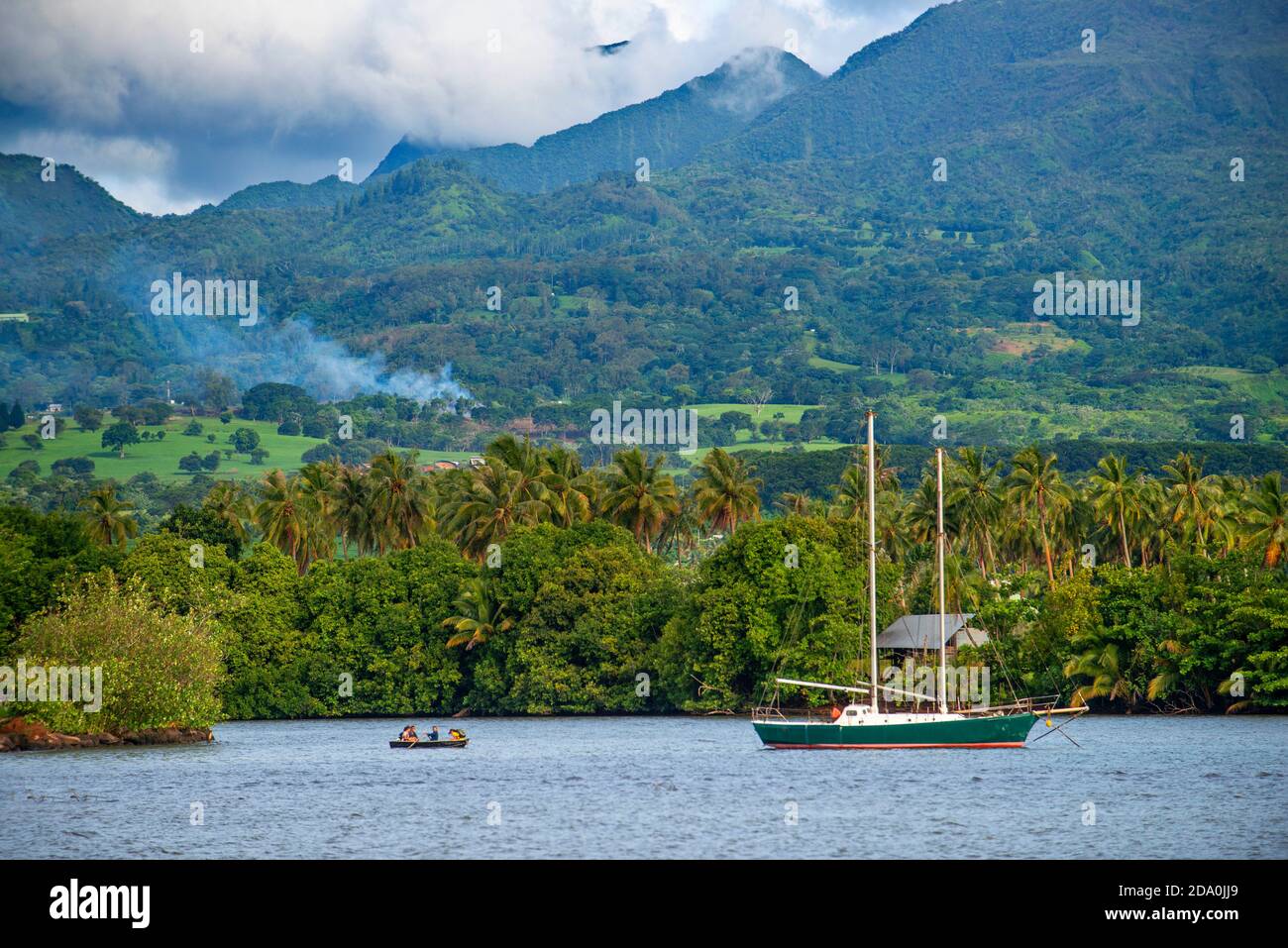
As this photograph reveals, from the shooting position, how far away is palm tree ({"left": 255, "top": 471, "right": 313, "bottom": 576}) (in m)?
133

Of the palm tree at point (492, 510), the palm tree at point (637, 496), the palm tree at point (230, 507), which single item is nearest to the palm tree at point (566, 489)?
the palm tree at point (492, 510)

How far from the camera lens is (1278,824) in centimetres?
5512

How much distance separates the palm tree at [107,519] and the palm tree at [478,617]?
37.0 meters

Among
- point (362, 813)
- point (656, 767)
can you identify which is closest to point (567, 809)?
point (362, 813)

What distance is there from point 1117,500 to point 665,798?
7001cm

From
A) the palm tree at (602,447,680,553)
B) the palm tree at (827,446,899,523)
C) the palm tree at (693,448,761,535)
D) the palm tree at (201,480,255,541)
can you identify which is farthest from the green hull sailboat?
the palm tree at (201,480,255,541)

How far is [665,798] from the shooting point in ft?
215

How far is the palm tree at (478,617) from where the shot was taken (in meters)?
114

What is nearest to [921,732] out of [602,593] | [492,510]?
[602,593]

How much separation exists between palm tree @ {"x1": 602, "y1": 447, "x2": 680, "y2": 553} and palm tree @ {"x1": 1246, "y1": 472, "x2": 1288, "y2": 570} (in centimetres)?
4321

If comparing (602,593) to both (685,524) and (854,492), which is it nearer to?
(685,524)

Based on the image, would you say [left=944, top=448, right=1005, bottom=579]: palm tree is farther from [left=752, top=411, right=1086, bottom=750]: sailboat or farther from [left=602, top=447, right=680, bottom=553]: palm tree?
[left=752, top=411, right=1086, bottom=750]: sailboat
